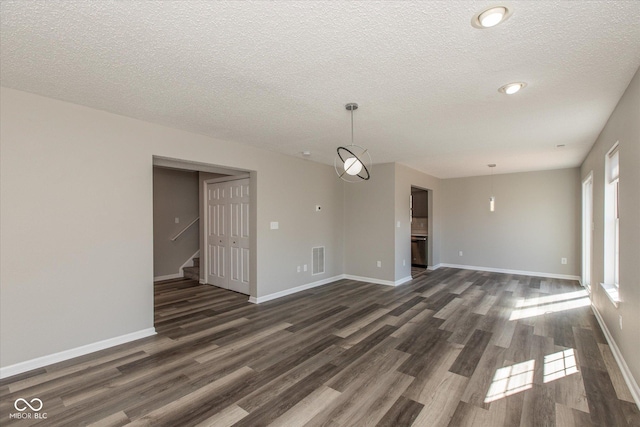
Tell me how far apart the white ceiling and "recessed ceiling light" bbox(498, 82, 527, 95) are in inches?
2.0

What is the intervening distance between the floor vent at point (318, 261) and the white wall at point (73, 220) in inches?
111

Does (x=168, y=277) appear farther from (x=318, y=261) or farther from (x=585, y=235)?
(x=585, y=235)

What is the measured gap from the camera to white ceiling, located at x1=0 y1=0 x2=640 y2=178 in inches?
64.2

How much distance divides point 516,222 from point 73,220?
27.4 ft

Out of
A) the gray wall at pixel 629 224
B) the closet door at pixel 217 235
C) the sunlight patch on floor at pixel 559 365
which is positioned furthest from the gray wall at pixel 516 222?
the closet door at pixel 217 235

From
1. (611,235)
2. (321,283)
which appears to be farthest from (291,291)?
(611,235)

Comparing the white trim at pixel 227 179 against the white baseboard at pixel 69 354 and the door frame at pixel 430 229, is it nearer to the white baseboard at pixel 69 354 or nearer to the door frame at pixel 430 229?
the white baseboard at pixel 69 354

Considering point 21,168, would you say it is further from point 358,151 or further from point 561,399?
point 561,399

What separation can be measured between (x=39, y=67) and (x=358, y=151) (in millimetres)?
3813

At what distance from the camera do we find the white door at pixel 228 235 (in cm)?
525

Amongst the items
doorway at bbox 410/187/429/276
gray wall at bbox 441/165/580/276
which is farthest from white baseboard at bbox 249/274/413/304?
gray wall at bbox 441/165/580/276

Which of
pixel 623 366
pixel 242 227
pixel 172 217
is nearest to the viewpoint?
pixel 623 366

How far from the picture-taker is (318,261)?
600cm

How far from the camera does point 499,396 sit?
2.31m
